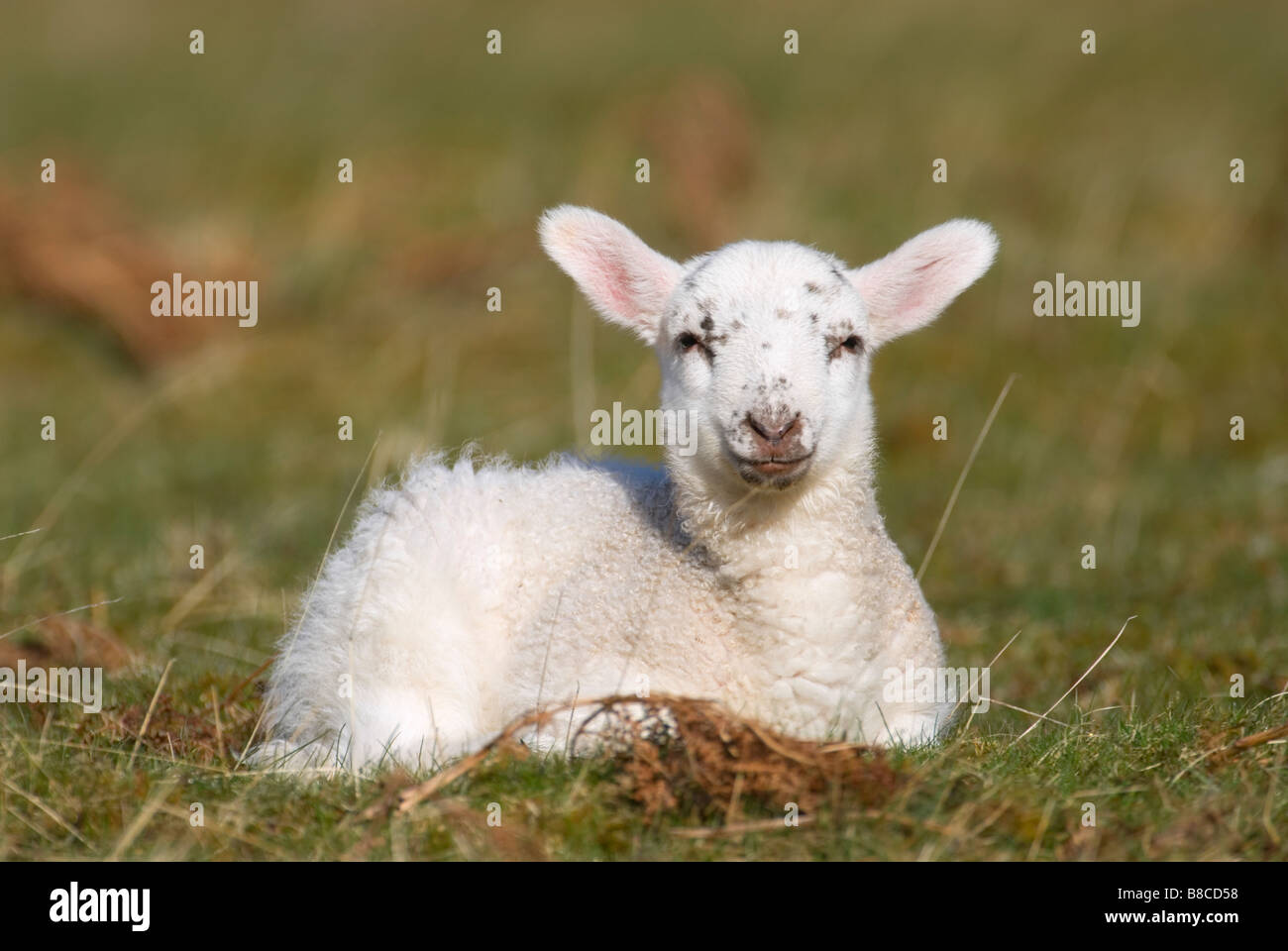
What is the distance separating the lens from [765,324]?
217 inches

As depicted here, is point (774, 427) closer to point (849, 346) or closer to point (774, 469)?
point (774, 469)

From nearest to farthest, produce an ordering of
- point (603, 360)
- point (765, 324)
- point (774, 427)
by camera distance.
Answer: point (774, 427) → point (765, 324) → point (603, 360)

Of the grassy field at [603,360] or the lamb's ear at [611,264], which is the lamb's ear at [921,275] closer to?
the lamb's ear at [611,264]

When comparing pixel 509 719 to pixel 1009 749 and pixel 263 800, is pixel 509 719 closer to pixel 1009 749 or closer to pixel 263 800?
pixel 263 800

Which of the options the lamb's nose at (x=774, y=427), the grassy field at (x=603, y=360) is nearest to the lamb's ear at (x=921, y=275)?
the lamb's nose at (x=774, y=427)

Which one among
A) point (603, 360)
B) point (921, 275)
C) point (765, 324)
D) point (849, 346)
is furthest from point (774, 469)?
point (603, 360)

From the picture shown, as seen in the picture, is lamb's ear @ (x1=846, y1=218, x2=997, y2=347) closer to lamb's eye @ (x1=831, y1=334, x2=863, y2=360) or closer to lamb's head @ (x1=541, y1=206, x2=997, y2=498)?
lamb's head @ (x1=541, y1=206, x2=997, y2=498)

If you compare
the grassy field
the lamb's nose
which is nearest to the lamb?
the lamb's nose

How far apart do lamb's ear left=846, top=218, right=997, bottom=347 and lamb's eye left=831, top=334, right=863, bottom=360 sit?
0.20 meters

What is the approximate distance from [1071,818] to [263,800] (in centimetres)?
254

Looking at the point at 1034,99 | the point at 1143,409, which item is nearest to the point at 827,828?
the point at 1143,409

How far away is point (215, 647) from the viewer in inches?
324

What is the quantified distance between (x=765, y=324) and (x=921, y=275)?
87 cm

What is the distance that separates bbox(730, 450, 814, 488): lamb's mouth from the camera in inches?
206
